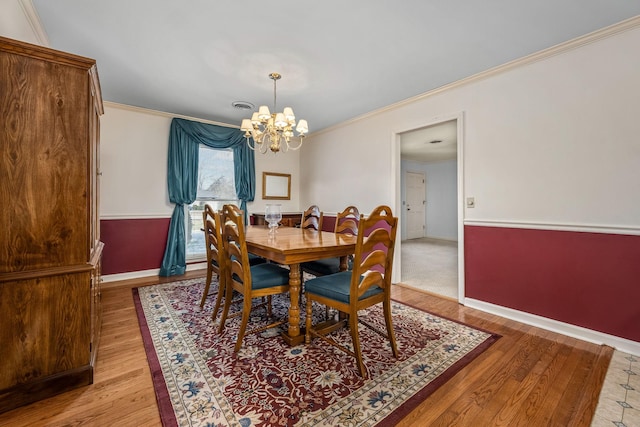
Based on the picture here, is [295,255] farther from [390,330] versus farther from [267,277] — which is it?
[390,330]

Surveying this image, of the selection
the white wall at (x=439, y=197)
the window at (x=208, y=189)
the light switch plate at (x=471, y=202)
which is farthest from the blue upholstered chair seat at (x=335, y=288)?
the white wall at (x=439, y=197)

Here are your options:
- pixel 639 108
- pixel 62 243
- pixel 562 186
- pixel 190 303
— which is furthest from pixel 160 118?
pixel 639 108

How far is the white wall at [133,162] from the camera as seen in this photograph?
355 cm

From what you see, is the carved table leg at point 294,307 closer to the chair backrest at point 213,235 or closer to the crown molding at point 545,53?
the chair backrest at point 213,235

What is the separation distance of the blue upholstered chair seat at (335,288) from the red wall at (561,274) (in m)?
1.51

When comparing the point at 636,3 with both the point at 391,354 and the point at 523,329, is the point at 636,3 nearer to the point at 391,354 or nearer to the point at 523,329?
the point at 523,329

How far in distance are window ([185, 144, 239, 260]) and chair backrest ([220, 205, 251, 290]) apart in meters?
2.39

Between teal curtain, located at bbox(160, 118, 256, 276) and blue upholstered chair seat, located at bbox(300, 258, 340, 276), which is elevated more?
teal curtain, located at bbox(160, 118, 256, 276)

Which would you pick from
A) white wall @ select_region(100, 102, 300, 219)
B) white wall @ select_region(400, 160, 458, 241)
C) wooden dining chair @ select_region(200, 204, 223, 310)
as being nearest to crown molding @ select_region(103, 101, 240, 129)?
white wall @ select_region(100, 102, 300, 219)

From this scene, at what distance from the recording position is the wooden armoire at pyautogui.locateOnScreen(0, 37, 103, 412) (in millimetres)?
1352

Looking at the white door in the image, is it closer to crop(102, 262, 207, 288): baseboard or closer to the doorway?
the doorway

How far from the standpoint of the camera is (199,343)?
2.00 meters

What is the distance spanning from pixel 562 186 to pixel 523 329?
1.25m

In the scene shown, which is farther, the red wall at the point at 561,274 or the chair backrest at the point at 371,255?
the red wall at the point at 561,274
